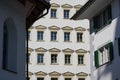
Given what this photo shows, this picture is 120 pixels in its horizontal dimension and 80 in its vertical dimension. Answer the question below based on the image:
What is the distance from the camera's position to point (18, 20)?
14539 millimetres

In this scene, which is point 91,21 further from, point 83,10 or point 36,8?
point 36,8

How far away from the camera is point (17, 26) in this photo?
570 inches

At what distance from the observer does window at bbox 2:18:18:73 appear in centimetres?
1388

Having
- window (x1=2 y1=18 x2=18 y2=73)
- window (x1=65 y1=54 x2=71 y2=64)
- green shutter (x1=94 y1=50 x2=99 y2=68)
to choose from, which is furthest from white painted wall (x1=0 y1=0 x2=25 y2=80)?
window (x1=65 y1=54 x2=71 y2=64)

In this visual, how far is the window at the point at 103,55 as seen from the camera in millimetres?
21750

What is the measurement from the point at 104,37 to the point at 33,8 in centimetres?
867

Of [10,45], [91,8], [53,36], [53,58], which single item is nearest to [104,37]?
[91,8]

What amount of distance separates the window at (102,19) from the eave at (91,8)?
0.94ft

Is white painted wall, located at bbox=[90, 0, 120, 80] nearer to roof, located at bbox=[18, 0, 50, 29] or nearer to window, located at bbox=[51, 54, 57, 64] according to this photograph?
roof, located at bbox=[18, 0, 50, 29]

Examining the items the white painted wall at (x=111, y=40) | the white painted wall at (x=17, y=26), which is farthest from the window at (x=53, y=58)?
the white painted wall at (x=17, y=26)

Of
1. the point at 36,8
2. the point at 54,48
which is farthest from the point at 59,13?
the point at 36,8

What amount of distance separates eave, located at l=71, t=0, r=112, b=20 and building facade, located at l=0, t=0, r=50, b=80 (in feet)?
27.1

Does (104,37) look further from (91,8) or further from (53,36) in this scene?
(53,36)

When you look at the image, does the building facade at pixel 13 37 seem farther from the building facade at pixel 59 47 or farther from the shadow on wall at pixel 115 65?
the building facade at pixel 59 47
